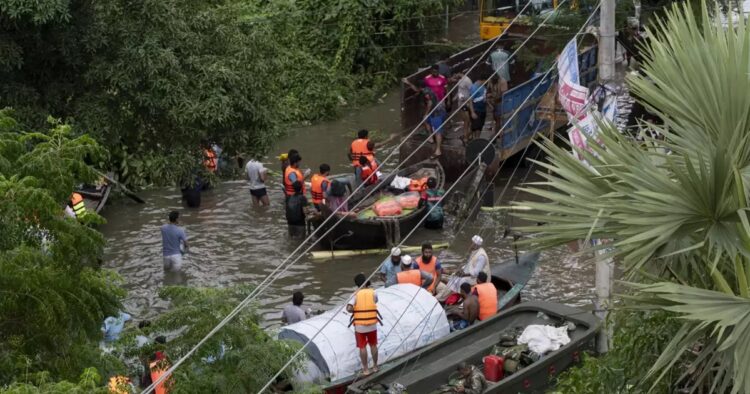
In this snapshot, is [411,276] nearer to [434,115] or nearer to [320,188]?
[320,188]

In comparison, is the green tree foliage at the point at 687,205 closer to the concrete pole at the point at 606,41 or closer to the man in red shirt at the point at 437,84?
the concrete pole at the point at 606,41

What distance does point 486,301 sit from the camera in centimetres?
1638

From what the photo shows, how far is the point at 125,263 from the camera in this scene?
816 inches

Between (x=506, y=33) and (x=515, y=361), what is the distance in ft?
49.1

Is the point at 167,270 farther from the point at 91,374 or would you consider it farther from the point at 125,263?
the point at 91,374

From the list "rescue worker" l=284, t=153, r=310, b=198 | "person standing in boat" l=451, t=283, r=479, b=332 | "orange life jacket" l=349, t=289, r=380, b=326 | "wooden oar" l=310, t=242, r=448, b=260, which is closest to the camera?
"orange life jacket" l=349, t=289, r=380, b=326

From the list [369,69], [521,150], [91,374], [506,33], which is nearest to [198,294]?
[91,374]

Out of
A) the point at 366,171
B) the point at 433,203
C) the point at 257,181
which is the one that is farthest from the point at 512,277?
the point at 257,181

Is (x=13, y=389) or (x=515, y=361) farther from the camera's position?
(x=515, y=361)

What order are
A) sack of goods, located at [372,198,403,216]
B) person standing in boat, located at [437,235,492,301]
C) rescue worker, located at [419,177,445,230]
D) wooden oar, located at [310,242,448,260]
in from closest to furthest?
person standing in boat, located at [437,235,492,301]
wooden oar, located at [310,242,448,260]
sack of goods, located at [372,198,403,216]
rescue worker, located at [419,177,445,230]

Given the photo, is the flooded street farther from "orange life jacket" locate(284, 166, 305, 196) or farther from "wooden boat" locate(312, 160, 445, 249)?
"orange life jacket" locate(284, 166, 305, 196)

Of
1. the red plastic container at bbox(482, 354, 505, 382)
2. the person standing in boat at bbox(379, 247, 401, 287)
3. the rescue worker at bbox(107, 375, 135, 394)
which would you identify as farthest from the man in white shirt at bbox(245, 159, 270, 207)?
the rescue worker at bbox(107, 375, 135, 394)

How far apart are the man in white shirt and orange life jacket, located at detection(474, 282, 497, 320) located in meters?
7.22

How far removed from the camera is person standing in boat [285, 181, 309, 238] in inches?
837
